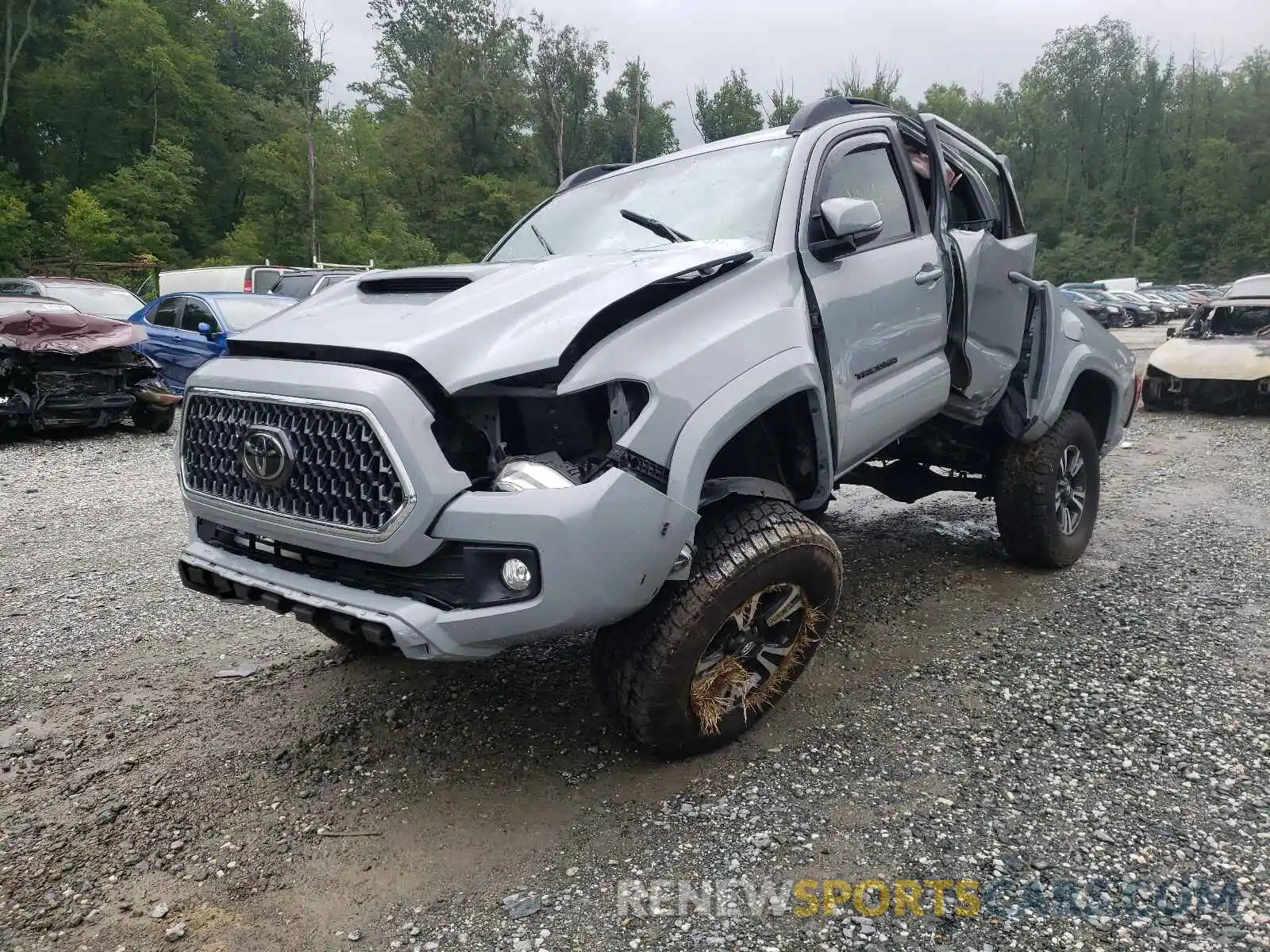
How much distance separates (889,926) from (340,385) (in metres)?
1.98

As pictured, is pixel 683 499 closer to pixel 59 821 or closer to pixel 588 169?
pixel 59 821

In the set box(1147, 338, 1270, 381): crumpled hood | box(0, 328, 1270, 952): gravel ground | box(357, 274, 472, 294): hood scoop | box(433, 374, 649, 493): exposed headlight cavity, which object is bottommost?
box(0, 328, 1270, 952): gravel ground

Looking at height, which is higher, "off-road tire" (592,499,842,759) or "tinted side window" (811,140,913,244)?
"tinted side window" (811,140,913,244)

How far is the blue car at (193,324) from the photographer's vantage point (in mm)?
10484

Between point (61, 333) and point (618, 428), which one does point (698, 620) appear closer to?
point (618, 428)

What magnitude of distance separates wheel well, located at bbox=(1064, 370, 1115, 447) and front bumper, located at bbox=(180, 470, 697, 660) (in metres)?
3.48

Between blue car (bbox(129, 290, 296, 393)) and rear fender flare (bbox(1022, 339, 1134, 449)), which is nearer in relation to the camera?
rear fender flare (bbox(1022, 339, 1134, 449))

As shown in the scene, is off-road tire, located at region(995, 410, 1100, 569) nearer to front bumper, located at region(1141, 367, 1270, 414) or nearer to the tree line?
front bumper, located at region(1141, 367, 1270, 414)

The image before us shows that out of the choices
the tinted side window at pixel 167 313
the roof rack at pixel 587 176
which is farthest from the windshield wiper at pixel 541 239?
the tinted side window at pixel 167 313

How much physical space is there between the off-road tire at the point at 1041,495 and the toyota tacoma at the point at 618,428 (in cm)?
94

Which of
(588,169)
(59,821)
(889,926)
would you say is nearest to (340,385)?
(59,821)

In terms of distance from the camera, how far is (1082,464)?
4.71m

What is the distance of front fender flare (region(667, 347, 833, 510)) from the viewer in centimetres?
240

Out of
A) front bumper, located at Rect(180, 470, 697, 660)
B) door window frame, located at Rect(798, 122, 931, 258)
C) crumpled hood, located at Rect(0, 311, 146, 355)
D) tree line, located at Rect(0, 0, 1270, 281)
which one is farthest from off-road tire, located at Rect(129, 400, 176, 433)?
tree line, located at Rect(0, 0, 1270, 281)
